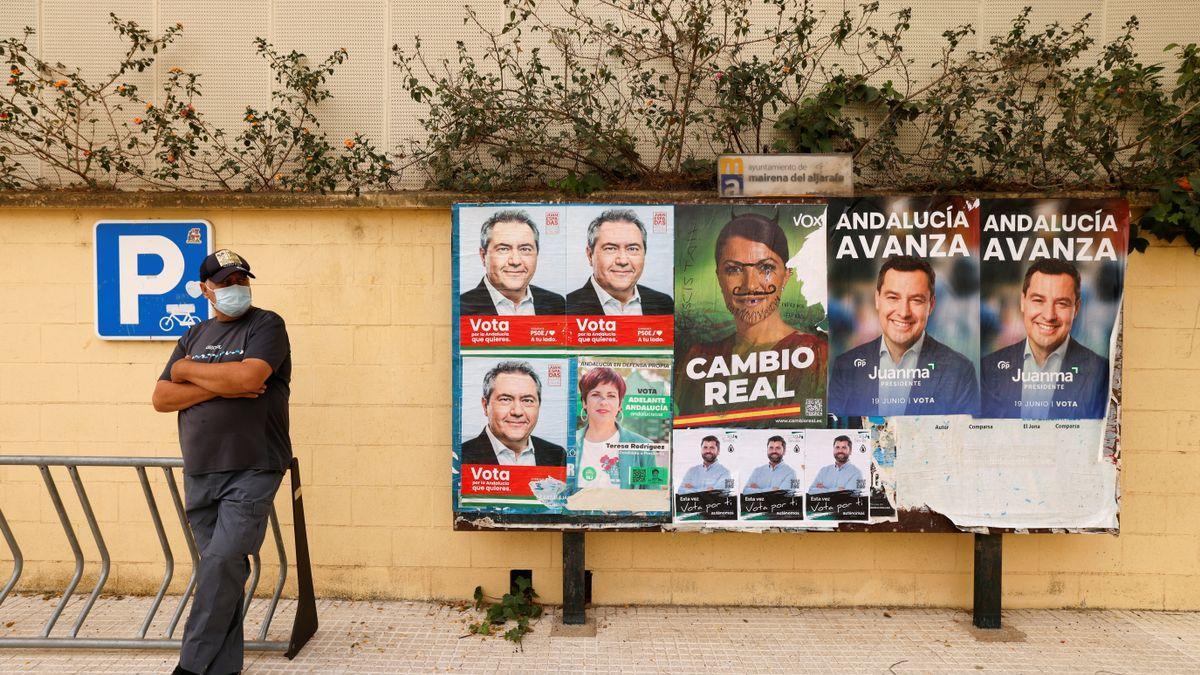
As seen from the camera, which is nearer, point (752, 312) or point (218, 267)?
point (218, 267)

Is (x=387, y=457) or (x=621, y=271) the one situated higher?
(x=621, y=271)

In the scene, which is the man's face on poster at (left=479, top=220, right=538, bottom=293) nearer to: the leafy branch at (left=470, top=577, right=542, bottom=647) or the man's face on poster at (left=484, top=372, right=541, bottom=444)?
the man's face on poster at (left=484, top=372, right=541, bottom=444)

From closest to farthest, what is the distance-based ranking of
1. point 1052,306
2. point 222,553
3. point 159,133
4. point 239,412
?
point 222,553, point 239,412, point 1052,306, point 159,133

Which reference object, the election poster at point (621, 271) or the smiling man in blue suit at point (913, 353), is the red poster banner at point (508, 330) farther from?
the smiling man in blue suit at point (913, 353)

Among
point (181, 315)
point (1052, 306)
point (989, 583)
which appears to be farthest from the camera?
point (181, 315)

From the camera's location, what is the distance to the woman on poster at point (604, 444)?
14.6ft

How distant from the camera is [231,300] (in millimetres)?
3803

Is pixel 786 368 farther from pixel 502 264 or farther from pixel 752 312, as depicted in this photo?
pixel 502 264

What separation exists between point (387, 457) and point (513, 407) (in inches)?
38.3

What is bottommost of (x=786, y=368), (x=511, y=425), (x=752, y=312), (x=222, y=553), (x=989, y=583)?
(x=989, y=583)

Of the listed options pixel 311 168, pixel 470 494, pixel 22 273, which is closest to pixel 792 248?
pixel 470 494

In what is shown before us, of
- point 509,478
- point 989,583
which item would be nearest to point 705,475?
point 509,478

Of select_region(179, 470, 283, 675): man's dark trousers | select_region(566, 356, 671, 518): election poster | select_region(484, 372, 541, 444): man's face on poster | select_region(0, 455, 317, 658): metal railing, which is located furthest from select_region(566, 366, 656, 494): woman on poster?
select_region(179, 470, 283, 675): man's dark trousers

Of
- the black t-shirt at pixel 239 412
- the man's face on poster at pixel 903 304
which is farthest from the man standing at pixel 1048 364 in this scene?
the black t-shirt at pixel 239 412
